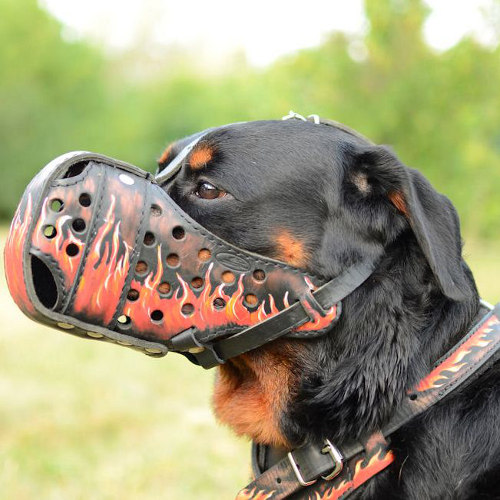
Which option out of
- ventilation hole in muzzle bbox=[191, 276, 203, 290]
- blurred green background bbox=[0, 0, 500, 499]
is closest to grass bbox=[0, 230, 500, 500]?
blurred green background bbox=[0, 0, 500, 499]

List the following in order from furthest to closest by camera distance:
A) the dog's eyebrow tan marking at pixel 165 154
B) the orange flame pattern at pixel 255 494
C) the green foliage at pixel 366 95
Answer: the green foliage at pixel 366 95
the dog's eyebrow tan marking at pixel 165 154
the orange flame pattern at pixel 255 494

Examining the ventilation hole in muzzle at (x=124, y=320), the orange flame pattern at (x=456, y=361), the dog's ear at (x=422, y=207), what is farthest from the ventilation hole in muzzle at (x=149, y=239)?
the orange flame pattern at (x=456, y=361)

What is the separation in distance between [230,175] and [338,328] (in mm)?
647

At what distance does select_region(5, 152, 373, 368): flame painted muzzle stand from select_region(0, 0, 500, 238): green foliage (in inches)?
470

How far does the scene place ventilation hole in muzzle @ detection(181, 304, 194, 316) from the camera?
Answer: 218 cm

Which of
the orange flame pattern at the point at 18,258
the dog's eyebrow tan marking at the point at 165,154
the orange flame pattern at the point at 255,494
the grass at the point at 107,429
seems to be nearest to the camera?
the orange flame pattern at the point at 18,258

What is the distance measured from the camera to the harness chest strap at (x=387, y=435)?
84.2 inches

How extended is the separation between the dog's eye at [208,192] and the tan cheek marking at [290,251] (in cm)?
26

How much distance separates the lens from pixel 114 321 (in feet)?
6.98

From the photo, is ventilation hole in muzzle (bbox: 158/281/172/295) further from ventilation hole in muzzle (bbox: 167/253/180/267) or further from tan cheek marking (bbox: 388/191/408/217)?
tan cheek marking (bbox: 388/191/408/217)

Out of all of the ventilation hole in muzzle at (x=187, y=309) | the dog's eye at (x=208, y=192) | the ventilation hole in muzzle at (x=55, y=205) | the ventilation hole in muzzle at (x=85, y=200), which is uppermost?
the dog's eye at (x=208, y=192)

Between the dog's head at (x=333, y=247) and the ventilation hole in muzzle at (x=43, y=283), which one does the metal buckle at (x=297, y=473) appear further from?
the ventilation hole in muzzle at (x=43, y=283)

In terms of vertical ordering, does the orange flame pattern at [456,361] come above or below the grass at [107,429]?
above

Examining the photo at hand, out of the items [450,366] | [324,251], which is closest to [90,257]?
[324,251]
